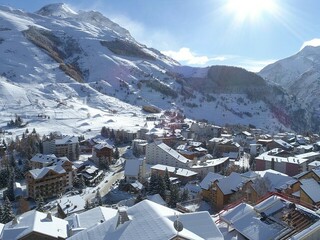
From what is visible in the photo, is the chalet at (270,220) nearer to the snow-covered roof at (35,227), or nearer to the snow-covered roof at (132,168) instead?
the snow-covered roof at (35,227)

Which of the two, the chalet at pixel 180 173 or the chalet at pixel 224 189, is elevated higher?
the chalet at pixel 224 189

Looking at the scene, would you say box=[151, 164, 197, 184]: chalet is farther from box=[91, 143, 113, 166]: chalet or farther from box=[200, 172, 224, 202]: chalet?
box=[91, 143, 113, 166]: chalet

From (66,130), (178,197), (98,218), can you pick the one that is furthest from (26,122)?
(98,218)

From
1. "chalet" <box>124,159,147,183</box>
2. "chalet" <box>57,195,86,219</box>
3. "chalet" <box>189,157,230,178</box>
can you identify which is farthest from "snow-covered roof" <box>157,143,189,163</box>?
"chalet" <box>57,195,86,219</box>

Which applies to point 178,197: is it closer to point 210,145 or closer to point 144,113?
point 210,145

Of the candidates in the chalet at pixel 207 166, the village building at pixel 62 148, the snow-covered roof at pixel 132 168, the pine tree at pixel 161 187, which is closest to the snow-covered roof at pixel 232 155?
the chalet at pixel 207 166

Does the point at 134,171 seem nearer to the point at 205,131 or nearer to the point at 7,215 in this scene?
the point at 7,215
